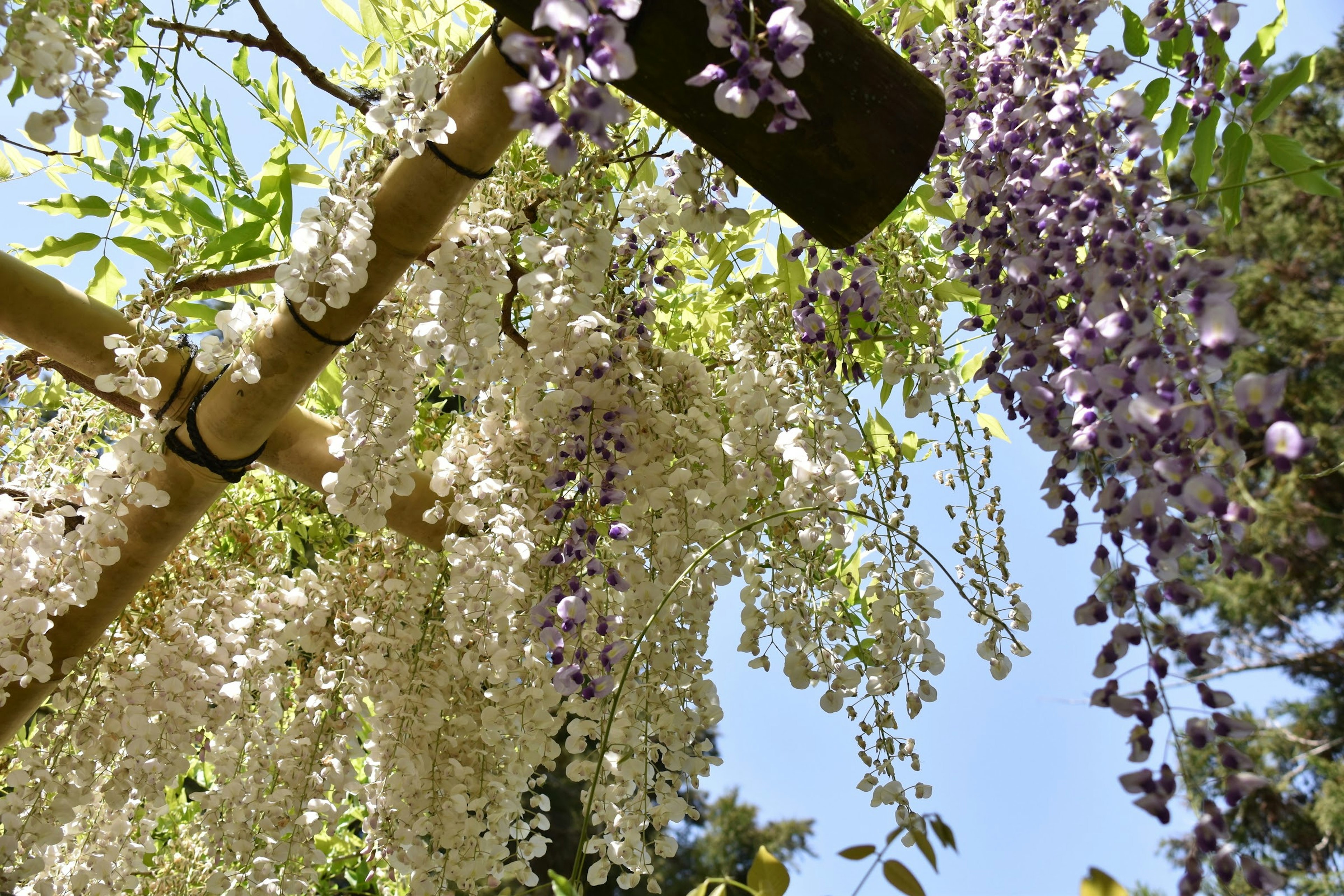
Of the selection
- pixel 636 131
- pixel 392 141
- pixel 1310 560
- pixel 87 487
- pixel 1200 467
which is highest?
pixel 1310 560

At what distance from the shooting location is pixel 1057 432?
0.79 m

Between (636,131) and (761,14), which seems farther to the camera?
(636,131)

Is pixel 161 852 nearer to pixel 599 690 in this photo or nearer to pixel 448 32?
pixel 599 690

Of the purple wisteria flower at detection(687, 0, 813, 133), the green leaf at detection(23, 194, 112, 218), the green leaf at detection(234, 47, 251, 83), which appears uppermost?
the green leaf at detection(234, 47, 251, 83)

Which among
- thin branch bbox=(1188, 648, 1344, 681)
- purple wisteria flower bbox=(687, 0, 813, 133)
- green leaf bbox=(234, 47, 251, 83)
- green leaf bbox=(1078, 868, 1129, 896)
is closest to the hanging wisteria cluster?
purple wisteria flower bbox=(687, 0, 813, 133)

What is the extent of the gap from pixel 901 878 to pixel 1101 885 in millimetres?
143

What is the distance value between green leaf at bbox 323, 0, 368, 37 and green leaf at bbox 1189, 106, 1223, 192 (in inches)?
42.5

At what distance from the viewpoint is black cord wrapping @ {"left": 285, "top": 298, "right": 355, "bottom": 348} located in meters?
1.08

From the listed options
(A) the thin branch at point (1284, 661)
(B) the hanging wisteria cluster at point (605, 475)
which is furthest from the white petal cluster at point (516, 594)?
(A) the thin branch at point (1284, 661)

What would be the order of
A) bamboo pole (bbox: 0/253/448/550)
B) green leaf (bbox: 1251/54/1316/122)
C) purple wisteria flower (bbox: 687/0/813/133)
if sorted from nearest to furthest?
purple wisteria flower (bbox: 687/0/813/133) < green leaf (bbox: 1251/54/1316/122) < bamboo pole (bbox: 0/253/448/550)

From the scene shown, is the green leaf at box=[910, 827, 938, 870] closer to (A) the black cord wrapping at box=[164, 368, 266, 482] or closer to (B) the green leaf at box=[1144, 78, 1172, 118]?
(B) the green leaf at box=[1144, 78, 1172, 118]

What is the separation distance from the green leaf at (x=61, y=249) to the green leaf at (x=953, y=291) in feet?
3.80

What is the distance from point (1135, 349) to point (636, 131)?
0.94m

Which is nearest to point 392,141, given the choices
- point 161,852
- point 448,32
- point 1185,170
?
point 448,32
